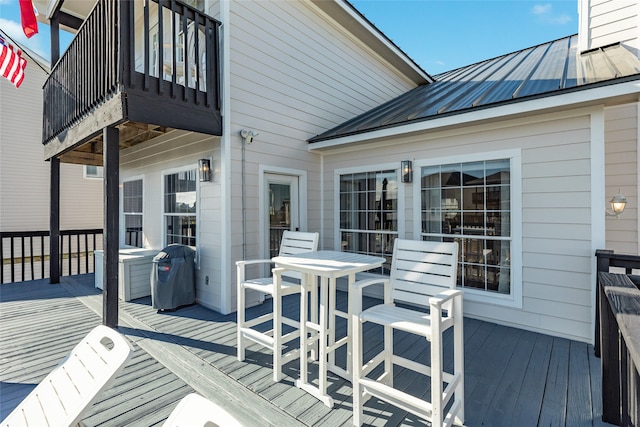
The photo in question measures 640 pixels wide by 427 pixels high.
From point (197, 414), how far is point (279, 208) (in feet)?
13.8

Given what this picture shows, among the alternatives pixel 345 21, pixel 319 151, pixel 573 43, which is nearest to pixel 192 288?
pixel 319 151

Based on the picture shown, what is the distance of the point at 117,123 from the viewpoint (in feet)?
11.4

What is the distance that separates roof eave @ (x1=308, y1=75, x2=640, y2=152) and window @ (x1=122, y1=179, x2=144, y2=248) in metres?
5.10

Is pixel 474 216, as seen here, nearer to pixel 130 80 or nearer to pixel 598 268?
pixel 598 268

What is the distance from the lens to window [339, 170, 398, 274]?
4.82 metres

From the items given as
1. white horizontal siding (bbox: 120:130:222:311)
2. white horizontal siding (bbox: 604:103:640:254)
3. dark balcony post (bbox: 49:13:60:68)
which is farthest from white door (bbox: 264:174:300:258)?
dark balcony post (bbox: 49:13:60:68)

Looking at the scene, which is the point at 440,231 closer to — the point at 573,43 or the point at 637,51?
the point at 637,51

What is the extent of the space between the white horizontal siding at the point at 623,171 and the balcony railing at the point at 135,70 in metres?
5.39

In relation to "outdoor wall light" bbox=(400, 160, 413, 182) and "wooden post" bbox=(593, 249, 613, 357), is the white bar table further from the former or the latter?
"wooden post" bbox=(593, 249, 613, 357)

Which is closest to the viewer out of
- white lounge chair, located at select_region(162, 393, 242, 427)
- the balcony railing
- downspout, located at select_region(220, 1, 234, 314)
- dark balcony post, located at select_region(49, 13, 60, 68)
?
white lounge chair, located at select_region(162, 393, 242, 427)

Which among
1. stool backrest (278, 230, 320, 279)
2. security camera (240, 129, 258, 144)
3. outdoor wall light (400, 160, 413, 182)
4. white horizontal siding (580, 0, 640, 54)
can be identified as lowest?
stool backrest (278, 230, 320, 279)

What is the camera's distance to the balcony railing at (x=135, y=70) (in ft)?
11.1

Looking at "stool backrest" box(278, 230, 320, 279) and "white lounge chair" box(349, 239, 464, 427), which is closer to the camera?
"white lounge chair" box(349, 239, 464, 427)

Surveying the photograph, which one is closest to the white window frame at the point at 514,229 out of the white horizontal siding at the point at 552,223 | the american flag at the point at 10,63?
the white horizontal siding at the point at 552,223
